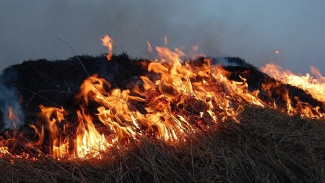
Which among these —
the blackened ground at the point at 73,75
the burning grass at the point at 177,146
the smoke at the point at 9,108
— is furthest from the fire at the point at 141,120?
the blackened ground at the point at 73,75

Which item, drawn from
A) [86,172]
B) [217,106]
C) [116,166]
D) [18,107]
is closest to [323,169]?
[217,106]

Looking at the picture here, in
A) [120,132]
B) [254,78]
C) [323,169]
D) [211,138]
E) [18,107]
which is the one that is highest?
[254,78]

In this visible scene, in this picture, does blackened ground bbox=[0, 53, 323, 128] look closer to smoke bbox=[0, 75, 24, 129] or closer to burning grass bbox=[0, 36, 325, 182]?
smoke bbox=[0, 75, 24, 129]

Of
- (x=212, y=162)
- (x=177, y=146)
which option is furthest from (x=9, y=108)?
(x=212, y=162)

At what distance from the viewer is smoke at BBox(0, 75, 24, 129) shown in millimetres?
4970

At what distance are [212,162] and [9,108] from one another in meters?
4.88

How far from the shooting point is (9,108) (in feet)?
18.7

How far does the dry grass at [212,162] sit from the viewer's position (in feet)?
7.94

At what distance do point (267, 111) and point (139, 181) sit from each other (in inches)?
86.6

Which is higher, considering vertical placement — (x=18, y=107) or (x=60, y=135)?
(x=18, y=107)

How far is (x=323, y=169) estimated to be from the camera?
252 centimetres

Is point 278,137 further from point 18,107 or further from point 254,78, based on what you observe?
point 254,78

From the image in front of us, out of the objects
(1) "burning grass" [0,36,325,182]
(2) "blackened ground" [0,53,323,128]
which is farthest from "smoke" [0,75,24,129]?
(1) "burning grass" [0,36,325,182]

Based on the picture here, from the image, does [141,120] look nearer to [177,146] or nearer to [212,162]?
[177,146]
